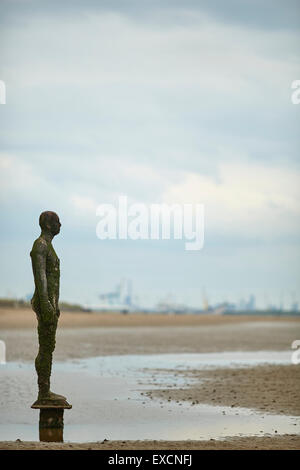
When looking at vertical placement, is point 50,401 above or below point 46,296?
below

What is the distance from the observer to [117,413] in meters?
16.3

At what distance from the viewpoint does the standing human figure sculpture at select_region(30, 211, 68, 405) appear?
42.9 ft

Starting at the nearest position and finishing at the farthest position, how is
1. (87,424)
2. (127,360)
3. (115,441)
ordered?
(115,441) → (87,424) → (127,360)

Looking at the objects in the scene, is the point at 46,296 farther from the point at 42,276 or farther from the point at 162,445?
the point at 162,445

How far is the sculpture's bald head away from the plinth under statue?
0.05 m

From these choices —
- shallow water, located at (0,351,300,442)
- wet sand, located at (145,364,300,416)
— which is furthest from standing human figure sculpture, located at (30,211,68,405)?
wet sand, located at (145,364,300,416)

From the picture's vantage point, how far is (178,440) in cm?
1279

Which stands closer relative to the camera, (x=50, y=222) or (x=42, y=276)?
(x=42, y=276)

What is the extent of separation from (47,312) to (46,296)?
0.83ft

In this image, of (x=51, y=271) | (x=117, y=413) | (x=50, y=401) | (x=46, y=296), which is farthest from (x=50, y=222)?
(x=117, y=413)

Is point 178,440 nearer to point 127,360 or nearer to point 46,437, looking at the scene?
point 46,437
